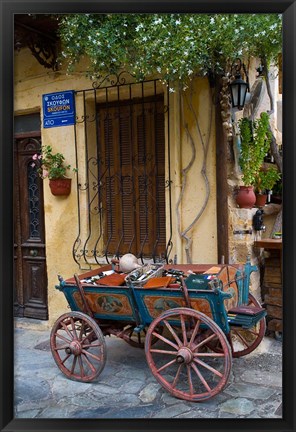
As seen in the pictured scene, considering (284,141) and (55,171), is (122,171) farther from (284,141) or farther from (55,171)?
(284,141)

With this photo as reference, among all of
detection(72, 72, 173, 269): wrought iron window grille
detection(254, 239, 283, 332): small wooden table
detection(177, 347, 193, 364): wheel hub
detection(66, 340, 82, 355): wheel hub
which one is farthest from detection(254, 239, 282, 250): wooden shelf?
detection(66, 340, 82, 355): wheel hub

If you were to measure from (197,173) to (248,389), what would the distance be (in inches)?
81.8

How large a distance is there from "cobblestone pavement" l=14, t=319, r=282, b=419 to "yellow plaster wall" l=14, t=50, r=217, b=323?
3.55ft

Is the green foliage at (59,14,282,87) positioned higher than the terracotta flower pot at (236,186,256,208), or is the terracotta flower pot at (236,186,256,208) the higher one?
the green foliage at (59,14,282,87)

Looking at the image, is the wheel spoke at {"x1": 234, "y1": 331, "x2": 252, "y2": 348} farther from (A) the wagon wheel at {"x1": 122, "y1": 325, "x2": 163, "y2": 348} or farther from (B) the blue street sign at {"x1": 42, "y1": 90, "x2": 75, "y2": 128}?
(B) the blue street sign at {"x1": 42, "y1": 90, "x2": 75, "y2": 128}

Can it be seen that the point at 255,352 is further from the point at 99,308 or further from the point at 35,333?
the point at 35,333

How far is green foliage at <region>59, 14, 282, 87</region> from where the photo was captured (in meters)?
3.53

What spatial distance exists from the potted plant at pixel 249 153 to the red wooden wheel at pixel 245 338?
1.01m

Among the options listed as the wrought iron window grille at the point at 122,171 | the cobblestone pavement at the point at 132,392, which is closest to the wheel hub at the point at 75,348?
the cobblestone pavement at the point at 132,392

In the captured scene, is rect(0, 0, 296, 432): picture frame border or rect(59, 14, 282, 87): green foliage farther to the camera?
rect(59, 14, 282, 87): green foliage

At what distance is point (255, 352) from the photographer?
4.36 metres

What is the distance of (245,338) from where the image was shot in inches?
→ 172

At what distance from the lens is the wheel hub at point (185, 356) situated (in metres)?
3.21

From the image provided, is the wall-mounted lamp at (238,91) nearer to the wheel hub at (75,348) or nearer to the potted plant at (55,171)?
the potted plant at (55,171)
